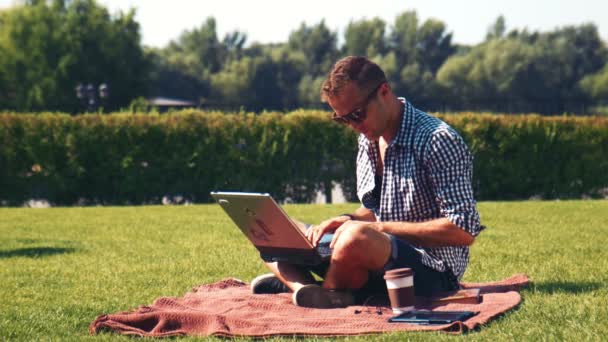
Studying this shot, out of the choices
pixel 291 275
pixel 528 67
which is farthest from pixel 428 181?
pixel 528 67

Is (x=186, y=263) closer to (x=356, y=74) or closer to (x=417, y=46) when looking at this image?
(x=356, y=74)

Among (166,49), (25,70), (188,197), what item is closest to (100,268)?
(188,197)

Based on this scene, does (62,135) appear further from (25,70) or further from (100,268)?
(25,70)

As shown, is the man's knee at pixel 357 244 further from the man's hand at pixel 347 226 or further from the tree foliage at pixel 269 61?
the tree foliage at pixel 269 61

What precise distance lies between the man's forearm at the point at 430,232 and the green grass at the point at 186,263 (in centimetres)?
53

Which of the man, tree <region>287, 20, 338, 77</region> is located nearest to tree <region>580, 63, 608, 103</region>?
tree <region>287, 20, 338, 77</region>

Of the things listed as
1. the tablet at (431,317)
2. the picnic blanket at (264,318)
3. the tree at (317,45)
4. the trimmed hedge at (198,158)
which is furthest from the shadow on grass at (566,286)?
the tree at (317,45)

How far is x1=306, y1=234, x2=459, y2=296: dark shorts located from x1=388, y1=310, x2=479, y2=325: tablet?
34 cm

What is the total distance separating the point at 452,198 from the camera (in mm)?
5227

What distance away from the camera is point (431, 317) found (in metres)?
4.95

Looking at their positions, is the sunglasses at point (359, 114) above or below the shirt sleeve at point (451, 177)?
above

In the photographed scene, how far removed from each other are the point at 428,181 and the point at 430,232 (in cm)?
31

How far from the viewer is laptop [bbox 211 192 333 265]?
5.30 m

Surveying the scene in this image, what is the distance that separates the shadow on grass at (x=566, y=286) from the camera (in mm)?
6250
